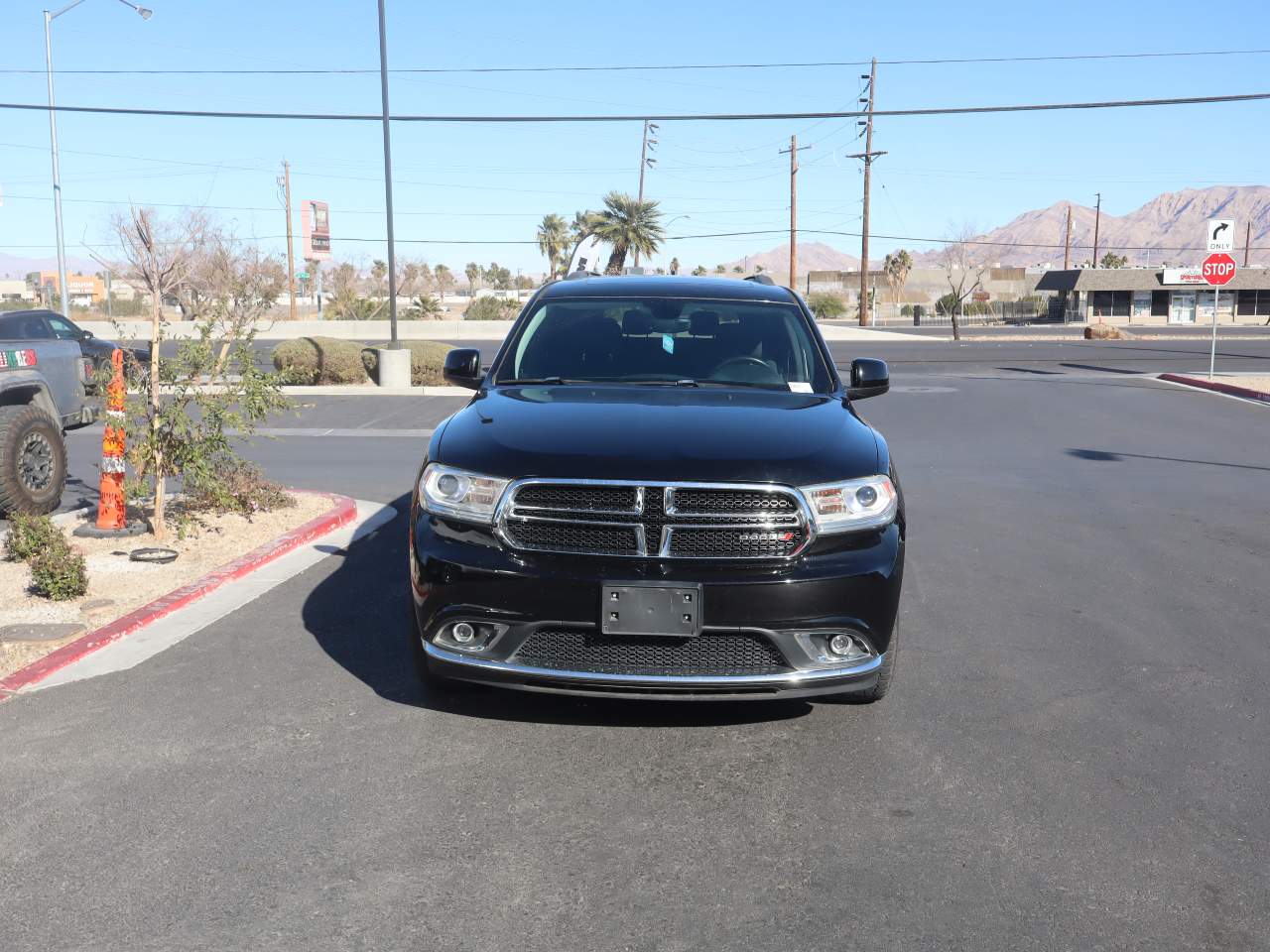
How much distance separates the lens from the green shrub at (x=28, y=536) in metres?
6.86

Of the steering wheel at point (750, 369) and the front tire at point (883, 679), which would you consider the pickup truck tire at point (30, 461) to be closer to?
the steering wheel at point (750, 369)

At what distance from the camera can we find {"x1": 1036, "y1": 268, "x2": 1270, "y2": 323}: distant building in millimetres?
77125

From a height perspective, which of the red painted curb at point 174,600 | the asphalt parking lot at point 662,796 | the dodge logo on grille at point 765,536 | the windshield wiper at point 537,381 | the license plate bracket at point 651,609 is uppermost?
the windshield wiper at point 537,381

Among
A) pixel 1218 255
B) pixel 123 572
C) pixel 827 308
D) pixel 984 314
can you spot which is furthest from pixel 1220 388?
pixel 984 314

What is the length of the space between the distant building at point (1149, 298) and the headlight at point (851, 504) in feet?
256

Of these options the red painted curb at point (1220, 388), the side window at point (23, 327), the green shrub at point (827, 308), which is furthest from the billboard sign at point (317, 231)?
the side window at point (23, 327)

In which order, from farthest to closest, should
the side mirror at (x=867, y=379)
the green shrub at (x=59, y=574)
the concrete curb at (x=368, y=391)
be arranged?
the concrete curb at (x=368, y=391), the green shrub at (x=59, y=574), the side mirror at (x=867, y=379)

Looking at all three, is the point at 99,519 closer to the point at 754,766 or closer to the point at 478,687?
the point at 478,687

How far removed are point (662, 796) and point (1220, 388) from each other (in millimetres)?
22615

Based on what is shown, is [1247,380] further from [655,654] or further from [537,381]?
[655,654]

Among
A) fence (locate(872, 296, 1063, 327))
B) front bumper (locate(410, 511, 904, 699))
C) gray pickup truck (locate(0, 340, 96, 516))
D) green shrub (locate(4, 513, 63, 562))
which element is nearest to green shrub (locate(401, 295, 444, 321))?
fence (locate(872, 296, 1063, 327))

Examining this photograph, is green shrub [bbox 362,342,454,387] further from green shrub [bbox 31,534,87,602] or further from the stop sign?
green shrub [bbox 31,534,87,602]

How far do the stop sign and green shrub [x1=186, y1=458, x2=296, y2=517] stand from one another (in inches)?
830

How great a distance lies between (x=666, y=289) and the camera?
6.63 m
